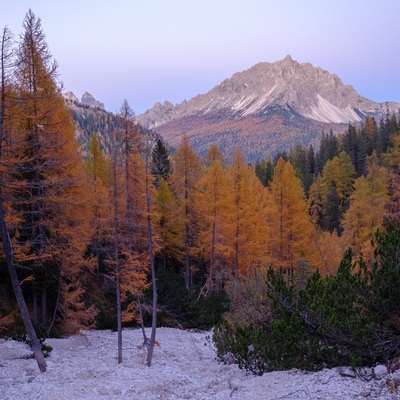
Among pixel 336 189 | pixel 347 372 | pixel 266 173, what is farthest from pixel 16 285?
pixel 266 173

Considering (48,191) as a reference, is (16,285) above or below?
below

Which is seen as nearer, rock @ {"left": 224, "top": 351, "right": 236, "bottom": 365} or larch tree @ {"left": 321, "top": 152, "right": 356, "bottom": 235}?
rock @ {"left": 224, "top": 351, "right": 236, "bottom": 365}

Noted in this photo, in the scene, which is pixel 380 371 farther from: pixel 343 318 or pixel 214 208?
pixel 214 208

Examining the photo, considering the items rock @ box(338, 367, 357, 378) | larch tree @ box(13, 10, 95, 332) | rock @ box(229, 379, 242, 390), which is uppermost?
larch tree @ box(13, 10, 95, 332)

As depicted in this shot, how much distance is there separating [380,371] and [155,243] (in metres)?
10.5

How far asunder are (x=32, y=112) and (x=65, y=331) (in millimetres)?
9957

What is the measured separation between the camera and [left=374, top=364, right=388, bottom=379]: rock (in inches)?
276

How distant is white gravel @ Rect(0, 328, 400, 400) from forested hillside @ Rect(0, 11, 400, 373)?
0.58 metres

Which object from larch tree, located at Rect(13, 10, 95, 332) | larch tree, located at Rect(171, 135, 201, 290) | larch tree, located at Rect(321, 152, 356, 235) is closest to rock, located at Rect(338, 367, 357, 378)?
larch tree, located at Rect(13, 10, 95, 332)

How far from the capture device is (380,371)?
7.14 m

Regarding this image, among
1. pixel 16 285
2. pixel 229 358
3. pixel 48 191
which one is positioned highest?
pixel 48 191

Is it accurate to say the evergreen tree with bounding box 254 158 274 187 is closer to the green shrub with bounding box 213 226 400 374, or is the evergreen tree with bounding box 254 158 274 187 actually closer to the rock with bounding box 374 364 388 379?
the green shrub with bounding box 213 226 400 374

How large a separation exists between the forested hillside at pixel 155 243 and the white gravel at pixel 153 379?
1.90ft

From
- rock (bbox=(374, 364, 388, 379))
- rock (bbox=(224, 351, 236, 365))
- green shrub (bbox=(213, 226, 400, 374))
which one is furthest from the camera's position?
rock (bbox=(224, 351, 236, 365))
